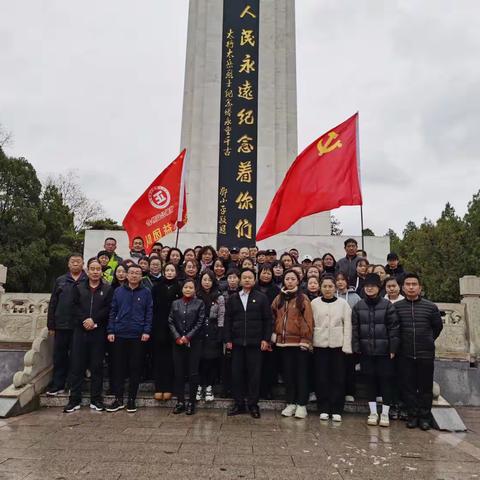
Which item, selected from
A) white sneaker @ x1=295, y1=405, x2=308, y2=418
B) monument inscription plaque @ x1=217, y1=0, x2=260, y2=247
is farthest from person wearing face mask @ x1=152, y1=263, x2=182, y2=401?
monument inscription plaque @ x1=217, y1=0, x2=260, y2=247

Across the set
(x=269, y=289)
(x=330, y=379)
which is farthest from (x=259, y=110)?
(x=330, y=379)

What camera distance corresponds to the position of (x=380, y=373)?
14.8 ft

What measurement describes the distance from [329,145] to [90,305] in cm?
395

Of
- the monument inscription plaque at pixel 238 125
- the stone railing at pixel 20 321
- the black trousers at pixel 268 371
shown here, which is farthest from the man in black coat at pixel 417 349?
the monument inscription plaque at pixel 238 125

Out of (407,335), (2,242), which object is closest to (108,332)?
(407,335)

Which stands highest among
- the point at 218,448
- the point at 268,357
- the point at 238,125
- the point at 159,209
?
the point at 238,125

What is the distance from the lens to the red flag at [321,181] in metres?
6.09

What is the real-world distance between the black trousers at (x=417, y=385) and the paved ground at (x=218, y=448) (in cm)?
25

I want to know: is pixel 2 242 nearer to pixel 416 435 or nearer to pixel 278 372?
pixel 278 372

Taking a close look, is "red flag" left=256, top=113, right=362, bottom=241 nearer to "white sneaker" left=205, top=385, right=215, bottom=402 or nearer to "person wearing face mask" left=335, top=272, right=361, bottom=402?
"person wearing face mask" left=335, top=272, right=361, bottom=402

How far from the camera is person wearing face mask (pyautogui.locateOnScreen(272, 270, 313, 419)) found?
4.54m

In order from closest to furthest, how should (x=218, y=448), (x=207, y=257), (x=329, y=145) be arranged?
1. (x=218, y=448)
2. (x=207, y=257)
3. (x=329, y=145)

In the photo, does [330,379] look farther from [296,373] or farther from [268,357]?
[268,357]

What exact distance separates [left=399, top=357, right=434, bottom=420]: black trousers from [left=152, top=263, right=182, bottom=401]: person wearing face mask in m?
2.51
